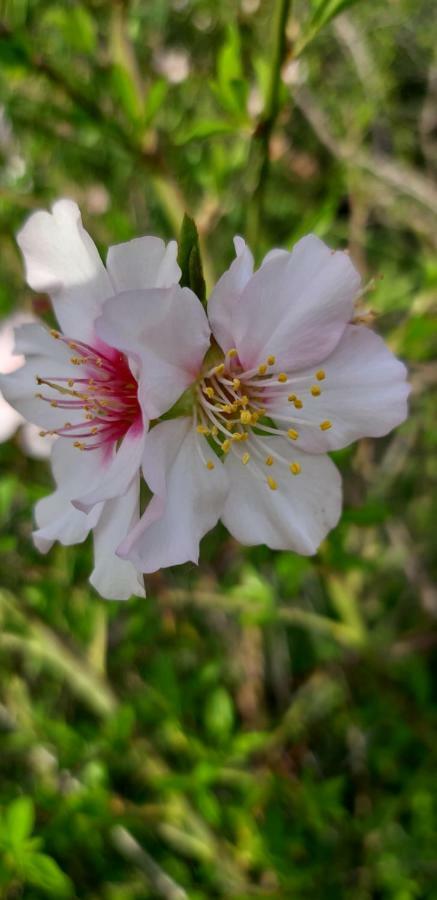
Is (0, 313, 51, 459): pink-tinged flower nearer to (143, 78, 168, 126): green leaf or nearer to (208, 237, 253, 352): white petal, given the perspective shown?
(143, 78, 168, 126): green leaf

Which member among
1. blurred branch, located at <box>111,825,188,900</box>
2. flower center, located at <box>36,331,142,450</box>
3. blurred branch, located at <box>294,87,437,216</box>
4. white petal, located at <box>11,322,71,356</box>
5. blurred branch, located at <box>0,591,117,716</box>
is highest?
white petal, located at <box>11,322,71,356</box>

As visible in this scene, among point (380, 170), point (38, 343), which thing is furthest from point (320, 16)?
point (380, 170)

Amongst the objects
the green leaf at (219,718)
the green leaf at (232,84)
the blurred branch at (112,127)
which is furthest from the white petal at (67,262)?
the green leaf at (219,718)

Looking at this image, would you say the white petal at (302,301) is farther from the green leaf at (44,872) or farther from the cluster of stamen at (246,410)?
the green leaf at (44,872)

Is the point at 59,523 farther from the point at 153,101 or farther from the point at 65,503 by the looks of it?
the point at 153,101

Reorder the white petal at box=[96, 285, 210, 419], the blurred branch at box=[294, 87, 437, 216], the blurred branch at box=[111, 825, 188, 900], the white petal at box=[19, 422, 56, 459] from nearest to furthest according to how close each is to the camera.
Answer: the white petal at box=[96, 285, 210, 419], the blurred branch at box=[111, 825, 188, 900], the white petal at box=[19, 422, 56, 459], the blurred branch at box=[294, 87, 437, 216]

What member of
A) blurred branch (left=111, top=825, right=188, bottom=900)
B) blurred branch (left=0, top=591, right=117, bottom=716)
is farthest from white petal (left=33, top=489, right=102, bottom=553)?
blurred branch (left=111, top=825, right=188, bottom=900)

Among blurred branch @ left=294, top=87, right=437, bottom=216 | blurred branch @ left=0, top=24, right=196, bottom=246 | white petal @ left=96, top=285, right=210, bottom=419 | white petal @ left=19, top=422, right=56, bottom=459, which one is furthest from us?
blurred branch @ left=294, top=87, right=437, bottom=216
